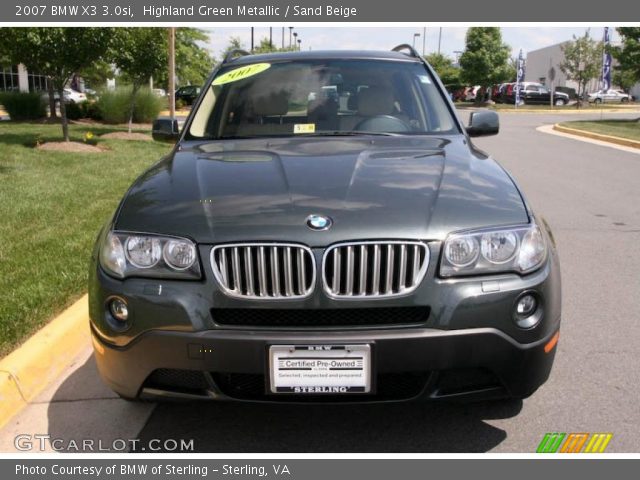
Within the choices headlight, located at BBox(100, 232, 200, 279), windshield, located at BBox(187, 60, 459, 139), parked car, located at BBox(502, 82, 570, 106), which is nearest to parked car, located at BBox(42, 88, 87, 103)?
windshield, located at BBox(187, 60, 459, 139)

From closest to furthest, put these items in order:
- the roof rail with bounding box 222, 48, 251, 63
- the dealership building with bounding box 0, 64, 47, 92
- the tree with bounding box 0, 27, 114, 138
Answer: the roof rail with bounding box 222, 48, 251, 63 → the tree with bounding box 0, 27, 114, 138 → the dealership building with bounding box 0, 64, 47, 92

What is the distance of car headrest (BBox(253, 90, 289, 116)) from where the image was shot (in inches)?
172

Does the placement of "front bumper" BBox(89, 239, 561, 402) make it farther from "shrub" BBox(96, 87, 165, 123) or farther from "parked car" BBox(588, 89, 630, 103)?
"parked car" BBox(588, 89, 630, 103)

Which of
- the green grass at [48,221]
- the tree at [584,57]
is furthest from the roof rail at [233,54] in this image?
the tree at [584,57]

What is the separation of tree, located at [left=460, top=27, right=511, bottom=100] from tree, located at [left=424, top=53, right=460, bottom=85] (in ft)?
34.7

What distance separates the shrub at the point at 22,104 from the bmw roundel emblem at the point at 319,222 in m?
22.9

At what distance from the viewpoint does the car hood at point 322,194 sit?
2709 millimetres

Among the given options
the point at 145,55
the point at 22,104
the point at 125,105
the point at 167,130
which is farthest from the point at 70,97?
the point at 167,130

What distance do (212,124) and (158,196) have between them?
4.63ft

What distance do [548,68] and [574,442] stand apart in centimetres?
8073

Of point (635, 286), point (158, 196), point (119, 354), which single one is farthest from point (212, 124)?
point (635, 286)

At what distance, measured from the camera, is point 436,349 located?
258cm

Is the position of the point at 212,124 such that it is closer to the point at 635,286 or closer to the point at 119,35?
the point at 635,286

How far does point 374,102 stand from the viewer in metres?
4.38
